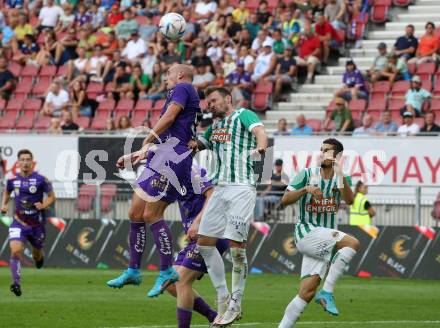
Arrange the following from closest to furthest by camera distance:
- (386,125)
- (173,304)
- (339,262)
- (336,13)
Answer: (339,262) < (173,304) < (386,125) < (336,13)

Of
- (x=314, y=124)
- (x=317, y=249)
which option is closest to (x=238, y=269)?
(x=317, y=249)

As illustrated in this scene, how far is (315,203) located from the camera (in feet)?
42.4

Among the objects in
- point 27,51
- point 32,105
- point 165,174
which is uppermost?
point 165,174

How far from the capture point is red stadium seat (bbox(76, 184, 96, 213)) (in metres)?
25.1

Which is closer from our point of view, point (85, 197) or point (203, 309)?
point (203, 309)

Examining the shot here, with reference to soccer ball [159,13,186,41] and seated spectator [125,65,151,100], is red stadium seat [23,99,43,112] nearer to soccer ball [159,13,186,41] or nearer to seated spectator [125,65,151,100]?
seated spectator [125,65,151,100]

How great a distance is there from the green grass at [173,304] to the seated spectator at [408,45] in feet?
21.1

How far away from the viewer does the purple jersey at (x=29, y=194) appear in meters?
19.9

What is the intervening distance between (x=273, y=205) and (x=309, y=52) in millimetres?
5561

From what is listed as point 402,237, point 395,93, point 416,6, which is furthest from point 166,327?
point 416,6

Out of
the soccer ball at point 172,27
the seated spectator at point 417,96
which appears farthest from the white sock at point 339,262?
the seated spectator at point 417,96

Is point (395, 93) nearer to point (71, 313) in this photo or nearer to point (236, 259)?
point (71, 313)

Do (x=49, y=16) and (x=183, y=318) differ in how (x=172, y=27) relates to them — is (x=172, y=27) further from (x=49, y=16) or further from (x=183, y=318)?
(x=49, y=16)

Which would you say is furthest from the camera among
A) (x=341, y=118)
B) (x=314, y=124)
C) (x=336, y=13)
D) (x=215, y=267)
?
(x=336, y=13)
